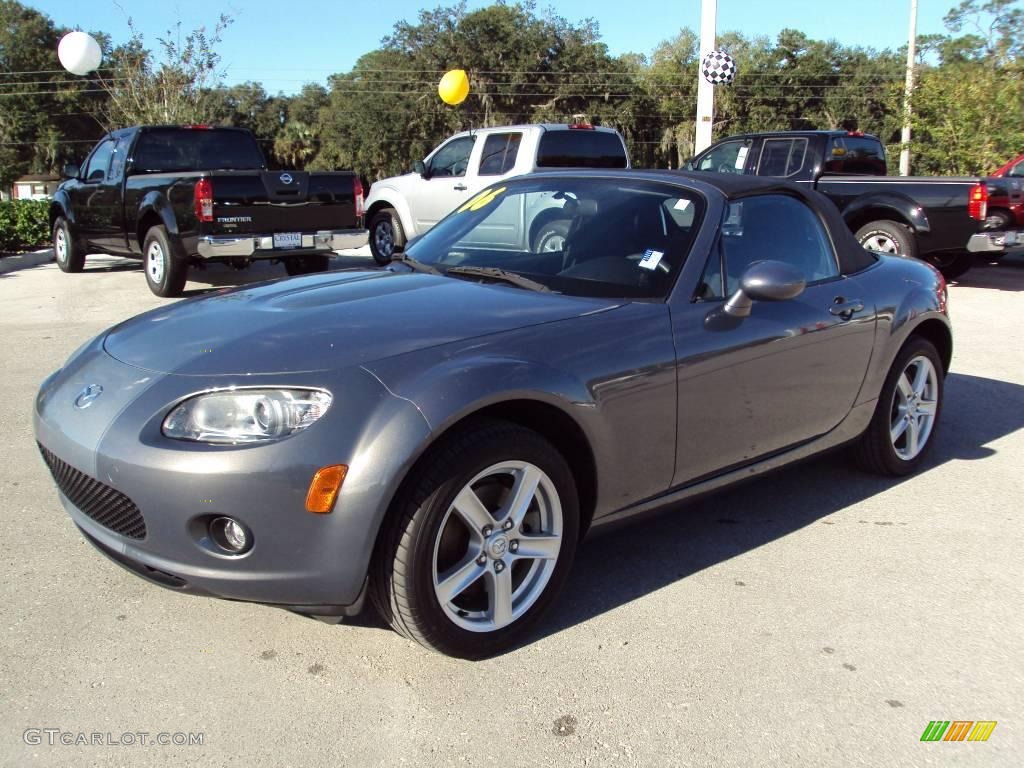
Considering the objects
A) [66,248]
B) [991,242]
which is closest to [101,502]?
[991,242]

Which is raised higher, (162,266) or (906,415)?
(162,266)

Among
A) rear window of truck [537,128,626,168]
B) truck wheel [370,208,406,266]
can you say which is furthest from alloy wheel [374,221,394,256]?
rear window of truck [537,128,626,168]

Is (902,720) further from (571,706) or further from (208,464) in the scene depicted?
(208,464)

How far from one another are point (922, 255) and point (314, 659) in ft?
33.3

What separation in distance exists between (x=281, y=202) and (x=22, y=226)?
301 inches

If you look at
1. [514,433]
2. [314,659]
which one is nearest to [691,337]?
[514,433]

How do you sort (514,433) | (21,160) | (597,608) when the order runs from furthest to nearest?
(21,160) < (597,608) < (514,433)

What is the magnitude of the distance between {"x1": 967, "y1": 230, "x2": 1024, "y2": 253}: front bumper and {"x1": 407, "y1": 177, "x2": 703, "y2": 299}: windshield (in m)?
8.20

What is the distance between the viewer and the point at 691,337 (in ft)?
11.0

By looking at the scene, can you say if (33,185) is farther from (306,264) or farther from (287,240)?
(287,240)

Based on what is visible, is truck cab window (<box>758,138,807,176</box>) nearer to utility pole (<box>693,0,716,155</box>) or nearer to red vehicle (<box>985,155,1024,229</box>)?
red vehicle (<box>985,155,1024,229</box>)

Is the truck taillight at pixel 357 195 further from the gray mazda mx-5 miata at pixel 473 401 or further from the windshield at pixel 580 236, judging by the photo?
the gray mazda mx-5 miata at pixel 473 401

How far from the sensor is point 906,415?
4.59m

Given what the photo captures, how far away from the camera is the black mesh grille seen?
2.68m
